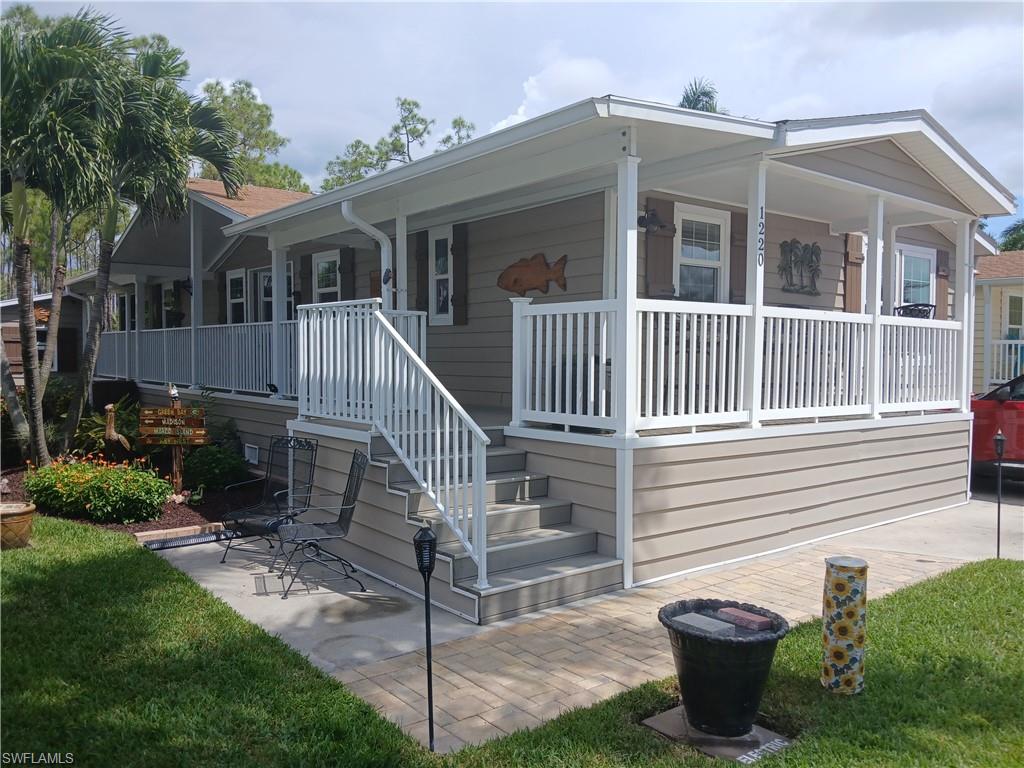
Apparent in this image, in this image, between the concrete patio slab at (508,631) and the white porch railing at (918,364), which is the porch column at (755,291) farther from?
the white porch railing at (918,364)

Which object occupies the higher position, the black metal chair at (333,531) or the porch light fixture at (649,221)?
the porch light fixture at (649,221)

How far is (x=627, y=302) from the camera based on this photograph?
5.44 metres

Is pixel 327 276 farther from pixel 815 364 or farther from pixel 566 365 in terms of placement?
pixel 815 364

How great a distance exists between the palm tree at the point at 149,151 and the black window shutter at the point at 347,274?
1.89 meters

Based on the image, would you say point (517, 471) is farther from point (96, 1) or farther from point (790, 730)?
point (96, 1)

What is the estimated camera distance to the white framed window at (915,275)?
10.8m

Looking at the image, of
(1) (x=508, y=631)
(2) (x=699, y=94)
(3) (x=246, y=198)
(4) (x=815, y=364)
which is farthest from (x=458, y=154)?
(2) (x=699, y=94)

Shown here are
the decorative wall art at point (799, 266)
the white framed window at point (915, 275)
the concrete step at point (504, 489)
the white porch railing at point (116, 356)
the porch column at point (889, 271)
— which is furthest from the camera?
the white porch railing at point (116, 356)

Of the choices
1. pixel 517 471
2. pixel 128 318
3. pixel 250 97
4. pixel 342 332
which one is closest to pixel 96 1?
pixel 342 332

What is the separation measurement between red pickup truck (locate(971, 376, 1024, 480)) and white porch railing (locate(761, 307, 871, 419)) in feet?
10.4

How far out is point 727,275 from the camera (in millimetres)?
8523

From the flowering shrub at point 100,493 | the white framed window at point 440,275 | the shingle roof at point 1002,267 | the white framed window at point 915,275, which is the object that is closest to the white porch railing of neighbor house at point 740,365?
the white framed window at point 915,275

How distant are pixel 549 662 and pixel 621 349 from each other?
2261 millimetres

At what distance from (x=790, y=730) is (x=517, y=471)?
125 inches
